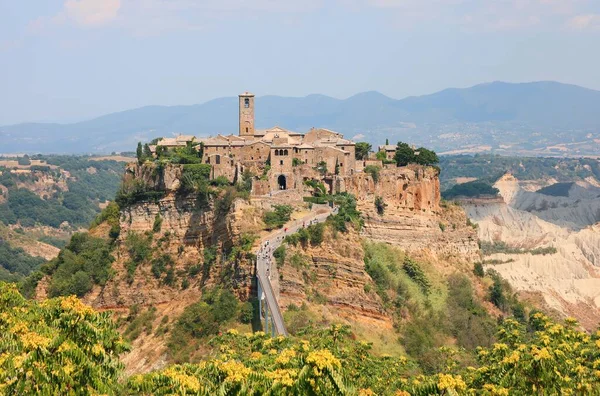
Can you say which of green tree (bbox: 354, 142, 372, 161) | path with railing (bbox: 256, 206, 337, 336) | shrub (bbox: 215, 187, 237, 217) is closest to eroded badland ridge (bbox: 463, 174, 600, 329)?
green tree (bbox: 354, 142, 372, 161)

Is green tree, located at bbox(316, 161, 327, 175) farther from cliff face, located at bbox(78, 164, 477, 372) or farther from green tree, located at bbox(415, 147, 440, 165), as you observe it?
green tree, located at bbox(415, 147, 440, 165)

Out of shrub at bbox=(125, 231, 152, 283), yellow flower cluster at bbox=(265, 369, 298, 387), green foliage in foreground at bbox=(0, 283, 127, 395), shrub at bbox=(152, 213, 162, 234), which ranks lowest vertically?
shrub at bbox=(125, 231, 152, 283)

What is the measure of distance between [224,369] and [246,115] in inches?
1899

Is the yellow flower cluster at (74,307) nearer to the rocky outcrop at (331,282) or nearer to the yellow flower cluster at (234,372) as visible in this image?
the yellow flower cluster at (234,372)

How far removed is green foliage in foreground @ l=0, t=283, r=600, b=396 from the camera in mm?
16797

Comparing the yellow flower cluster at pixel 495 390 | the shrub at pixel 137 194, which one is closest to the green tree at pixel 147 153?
the shrub at pixel 137 194

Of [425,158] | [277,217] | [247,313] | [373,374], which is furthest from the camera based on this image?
[425,158]

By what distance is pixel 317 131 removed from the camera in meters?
64.8

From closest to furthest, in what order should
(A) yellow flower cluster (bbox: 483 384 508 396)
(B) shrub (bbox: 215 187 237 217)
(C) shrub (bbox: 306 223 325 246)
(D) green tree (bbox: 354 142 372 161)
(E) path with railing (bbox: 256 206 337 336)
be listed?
(A) yellow flower cluster (bbox: 483 384 508 396) < (E) path with railing (bbox: 256 206 337 336) < (C) shrub (bbox: 306 223 325 246) < (B) shrub (bbox: 215 187 237 217) < (D) green tree (bbox: 354 142 372 161)

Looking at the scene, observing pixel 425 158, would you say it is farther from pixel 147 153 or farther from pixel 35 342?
pixel 35 342

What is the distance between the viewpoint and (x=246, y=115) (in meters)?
65.1

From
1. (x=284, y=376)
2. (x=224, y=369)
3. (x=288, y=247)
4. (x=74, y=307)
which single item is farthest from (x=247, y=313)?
(x=284, y=376)

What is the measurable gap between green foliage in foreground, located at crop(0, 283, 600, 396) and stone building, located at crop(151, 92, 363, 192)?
32953 millimetres

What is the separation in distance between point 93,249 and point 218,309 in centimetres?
1722
